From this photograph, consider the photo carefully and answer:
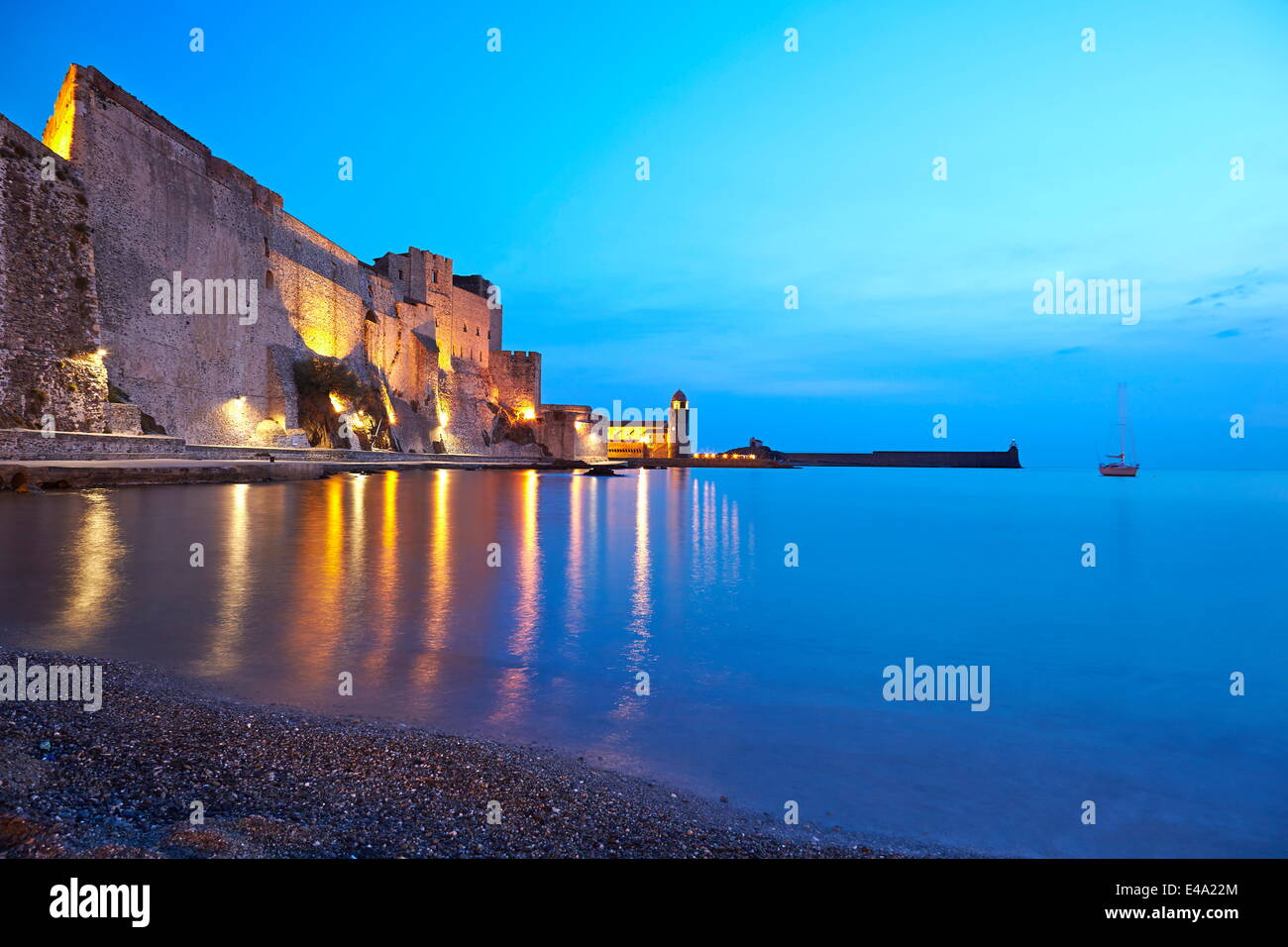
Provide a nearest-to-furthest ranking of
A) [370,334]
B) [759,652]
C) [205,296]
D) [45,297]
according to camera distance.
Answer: [759,652], [45,297], [205,296], [370,334]

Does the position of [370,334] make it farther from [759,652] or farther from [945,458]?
[945,458]

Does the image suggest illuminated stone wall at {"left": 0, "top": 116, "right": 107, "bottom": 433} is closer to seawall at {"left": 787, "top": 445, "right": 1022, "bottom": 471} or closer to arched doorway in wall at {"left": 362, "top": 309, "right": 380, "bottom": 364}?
arched doorway in wall at {"left": 362, "top": 309, "right": 380, "bottom": 364}

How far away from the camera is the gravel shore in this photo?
180 centimetres

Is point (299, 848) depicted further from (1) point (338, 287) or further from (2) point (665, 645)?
(1) point (338, 287)

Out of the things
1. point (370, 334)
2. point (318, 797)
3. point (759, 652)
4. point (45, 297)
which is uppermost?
point (370, 334)

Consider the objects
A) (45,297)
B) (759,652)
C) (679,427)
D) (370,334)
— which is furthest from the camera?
(679,427)

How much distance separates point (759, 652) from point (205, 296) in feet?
83.9

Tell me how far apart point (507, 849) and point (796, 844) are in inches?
33.9

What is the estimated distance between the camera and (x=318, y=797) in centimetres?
210

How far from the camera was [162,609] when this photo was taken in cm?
457

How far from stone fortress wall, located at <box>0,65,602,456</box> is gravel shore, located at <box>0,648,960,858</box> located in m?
15.7

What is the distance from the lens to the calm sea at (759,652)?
2.56 m

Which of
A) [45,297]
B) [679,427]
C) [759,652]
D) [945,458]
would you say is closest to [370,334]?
[45,297]
